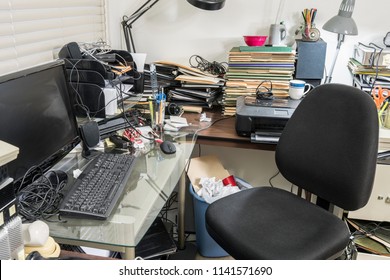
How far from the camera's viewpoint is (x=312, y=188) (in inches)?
60.0

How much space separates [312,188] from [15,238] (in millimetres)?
1126

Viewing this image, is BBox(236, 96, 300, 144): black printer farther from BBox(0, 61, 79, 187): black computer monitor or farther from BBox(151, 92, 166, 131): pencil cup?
BBox(0, 61, 79, 187): black computer monitor

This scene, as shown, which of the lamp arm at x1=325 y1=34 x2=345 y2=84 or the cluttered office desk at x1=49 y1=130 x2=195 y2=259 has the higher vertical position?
the lamp arm at x1=325 y1=34 x2=345 y2=84

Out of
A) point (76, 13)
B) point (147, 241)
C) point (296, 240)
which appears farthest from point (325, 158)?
point (76, 13)

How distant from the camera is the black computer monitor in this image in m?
1.09

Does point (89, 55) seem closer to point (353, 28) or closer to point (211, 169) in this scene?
point (211, 169)

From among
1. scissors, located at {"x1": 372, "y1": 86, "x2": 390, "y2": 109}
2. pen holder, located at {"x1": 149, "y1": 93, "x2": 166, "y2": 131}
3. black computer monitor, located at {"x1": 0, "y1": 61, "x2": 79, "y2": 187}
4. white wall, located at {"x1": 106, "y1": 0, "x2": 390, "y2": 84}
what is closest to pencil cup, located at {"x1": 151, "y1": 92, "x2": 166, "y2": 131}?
pen holder, located at {"x1": 149, "y1": 93, "x2": 166, "y2": 131}

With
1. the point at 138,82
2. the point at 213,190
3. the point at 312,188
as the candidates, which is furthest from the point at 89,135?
the point at 312,188

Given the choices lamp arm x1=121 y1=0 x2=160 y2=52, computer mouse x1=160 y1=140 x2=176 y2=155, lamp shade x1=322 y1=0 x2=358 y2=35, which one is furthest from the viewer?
lamp arm x1=121 y1=0 x2=160 y2=52

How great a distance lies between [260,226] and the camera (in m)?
1.39

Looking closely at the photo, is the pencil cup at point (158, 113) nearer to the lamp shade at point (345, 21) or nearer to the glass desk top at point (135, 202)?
the glass desk top at point (135, 202)

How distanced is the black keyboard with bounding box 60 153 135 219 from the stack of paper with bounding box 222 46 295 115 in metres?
0.76
